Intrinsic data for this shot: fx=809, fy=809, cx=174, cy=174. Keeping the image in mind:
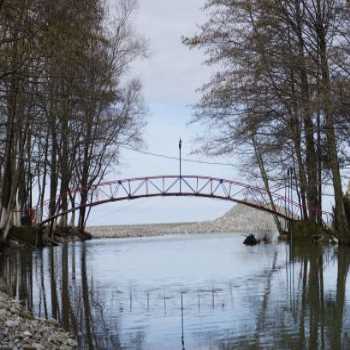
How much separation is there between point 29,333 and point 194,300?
4783 mm

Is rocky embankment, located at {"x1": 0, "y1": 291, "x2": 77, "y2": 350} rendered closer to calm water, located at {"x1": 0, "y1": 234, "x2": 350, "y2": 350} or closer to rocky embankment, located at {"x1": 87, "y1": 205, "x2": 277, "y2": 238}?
calm water, located at {"x1": 0, "y1": 234, "x2": 350, "y2": 350}

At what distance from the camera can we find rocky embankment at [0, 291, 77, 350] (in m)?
8.42

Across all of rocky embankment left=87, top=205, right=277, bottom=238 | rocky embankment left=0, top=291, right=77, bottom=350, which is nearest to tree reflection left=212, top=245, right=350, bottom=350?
rocky embankment left=0, top=291, right=77, bottom=350

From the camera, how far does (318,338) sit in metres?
9.38

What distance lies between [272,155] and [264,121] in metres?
3.15

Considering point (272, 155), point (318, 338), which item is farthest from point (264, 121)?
point (318, 338)

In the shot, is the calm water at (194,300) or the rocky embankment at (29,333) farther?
the calm water at (194,300)

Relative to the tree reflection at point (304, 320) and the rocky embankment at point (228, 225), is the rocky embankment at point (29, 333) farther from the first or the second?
the rocky embankment at point (228, 225)

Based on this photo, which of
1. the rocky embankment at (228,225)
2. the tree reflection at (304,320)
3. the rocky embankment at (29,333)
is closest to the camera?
the rocky embankment at (29,333)

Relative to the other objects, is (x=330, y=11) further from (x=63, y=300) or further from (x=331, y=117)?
(x=63, y=300)

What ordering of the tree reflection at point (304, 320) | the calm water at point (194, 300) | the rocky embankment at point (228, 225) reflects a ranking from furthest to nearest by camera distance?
the rocky embankment at point (228, 225)
the calm water at point (194, 300)
the tree reflection at point (304, 320)

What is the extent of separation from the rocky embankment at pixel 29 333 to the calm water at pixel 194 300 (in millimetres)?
301

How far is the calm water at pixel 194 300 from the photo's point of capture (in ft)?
31.2

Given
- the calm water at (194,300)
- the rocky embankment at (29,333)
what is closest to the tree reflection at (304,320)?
the calm water at (194,300)
